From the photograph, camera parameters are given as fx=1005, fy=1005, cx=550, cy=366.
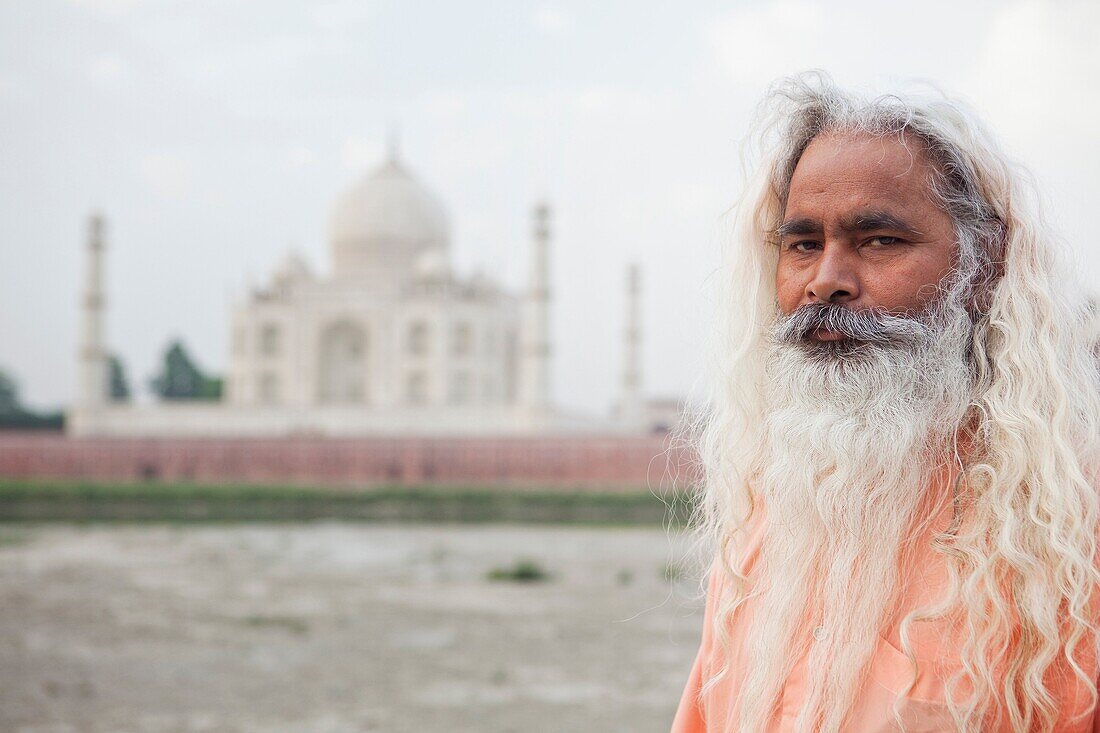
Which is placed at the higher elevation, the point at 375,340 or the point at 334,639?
the point at 375,340

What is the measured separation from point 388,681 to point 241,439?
12206 millimetres

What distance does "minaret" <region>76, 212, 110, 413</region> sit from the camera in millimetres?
22734

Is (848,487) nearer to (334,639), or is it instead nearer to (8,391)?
(334,639)

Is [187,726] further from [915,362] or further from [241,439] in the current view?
[241,439]

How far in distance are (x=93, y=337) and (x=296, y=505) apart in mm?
12630

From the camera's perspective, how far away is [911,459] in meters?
1.06

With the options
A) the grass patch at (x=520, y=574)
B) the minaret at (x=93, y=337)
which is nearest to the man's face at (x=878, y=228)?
the grass patch at (x=520, y=574)

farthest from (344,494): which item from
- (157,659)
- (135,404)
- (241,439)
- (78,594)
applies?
(135,404)

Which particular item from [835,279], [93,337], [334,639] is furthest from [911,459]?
[93,337]

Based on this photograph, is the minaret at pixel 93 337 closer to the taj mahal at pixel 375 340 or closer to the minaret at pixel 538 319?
the taj mahal at pixel 375 340

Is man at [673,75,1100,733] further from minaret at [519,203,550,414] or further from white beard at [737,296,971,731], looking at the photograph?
minaret at [519,203,550,414]

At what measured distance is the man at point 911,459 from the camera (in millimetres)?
921

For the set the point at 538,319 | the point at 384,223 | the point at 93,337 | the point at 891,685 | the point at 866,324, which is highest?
the point at 384,223

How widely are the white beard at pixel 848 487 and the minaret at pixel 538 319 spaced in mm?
21006
